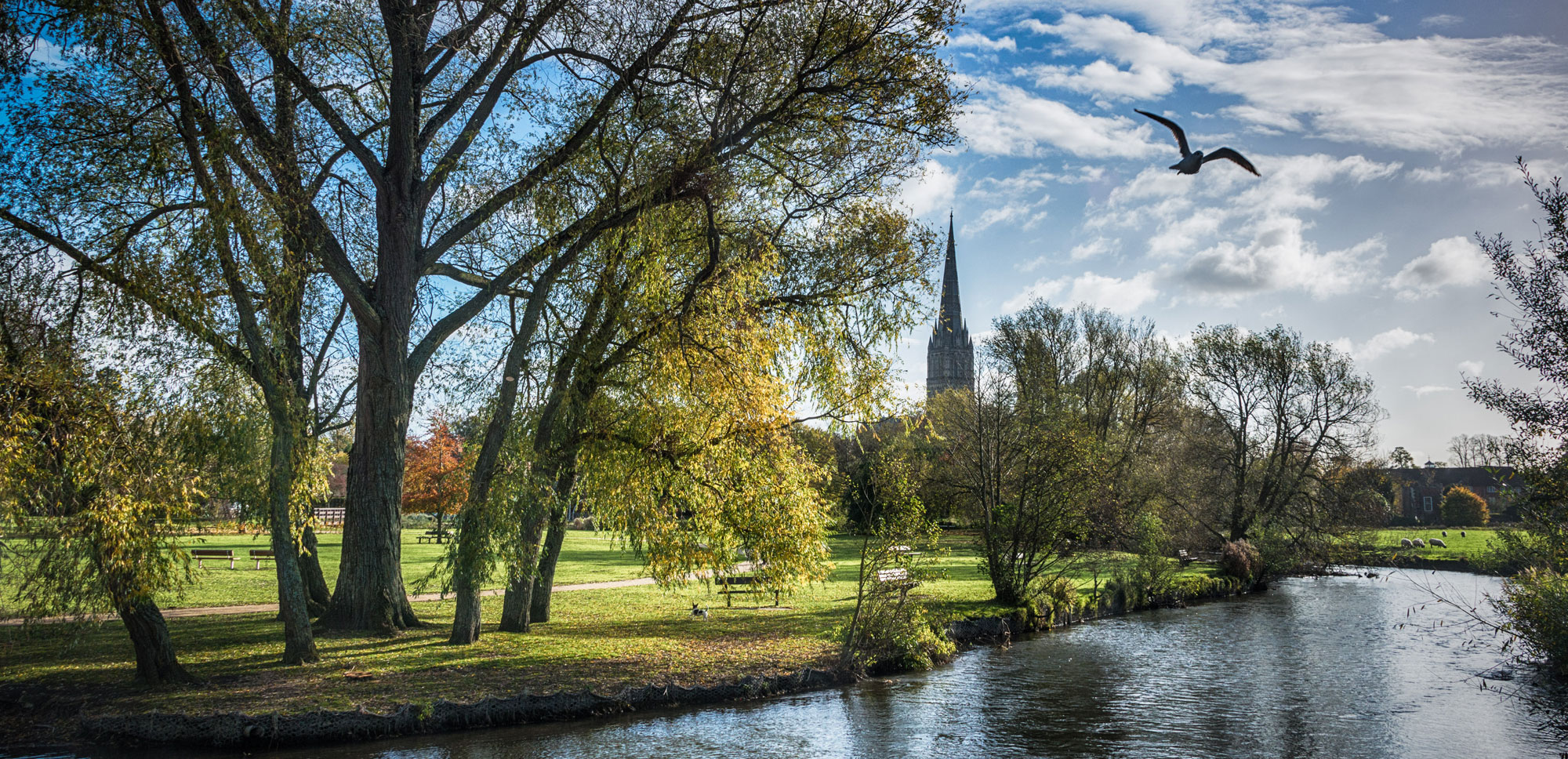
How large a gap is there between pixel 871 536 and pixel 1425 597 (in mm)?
23342

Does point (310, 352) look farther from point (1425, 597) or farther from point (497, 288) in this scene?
point (1425, 597)

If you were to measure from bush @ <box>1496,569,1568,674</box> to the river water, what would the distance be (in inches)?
32.7

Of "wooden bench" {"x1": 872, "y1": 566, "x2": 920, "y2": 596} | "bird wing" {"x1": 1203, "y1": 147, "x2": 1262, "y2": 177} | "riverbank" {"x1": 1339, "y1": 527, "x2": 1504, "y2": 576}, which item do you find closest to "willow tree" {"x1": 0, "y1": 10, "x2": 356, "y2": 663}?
"wooden bench" {"x1": 872, "y1": 566, "x2": 920, "y2": 596}

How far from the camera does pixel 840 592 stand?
22984mm

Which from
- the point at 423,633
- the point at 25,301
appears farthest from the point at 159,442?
the point at 423,633

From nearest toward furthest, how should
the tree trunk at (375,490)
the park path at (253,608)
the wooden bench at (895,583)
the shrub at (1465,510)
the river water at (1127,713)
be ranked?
the river water at (1127,713)
the tree trunk at (375,490)
the wooden bench at (895,583)
the park path at (253,608)
the shrub at (1465,510)

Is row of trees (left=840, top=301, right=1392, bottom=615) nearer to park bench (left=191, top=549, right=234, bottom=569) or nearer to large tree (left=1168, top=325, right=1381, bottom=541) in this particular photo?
large tree (left=1168, top=325, right=1381, bottom=541)

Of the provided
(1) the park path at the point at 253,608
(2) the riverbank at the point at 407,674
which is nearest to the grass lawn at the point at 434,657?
(2) the riverbank at the point at 407,674

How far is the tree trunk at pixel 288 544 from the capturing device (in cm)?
1144

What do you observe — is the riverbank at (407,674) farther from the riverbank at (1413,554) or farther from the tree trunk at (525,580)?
the riverbank at (1413,554)

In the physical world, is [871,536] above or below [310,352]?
below

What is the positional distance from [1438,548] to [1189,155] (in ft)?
→ 147

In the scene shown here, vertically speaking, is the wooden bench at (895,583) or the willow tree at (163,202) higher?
the willow tree at (163,202)

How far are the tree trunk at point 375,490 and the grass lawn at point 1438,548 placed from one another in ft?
69.6
